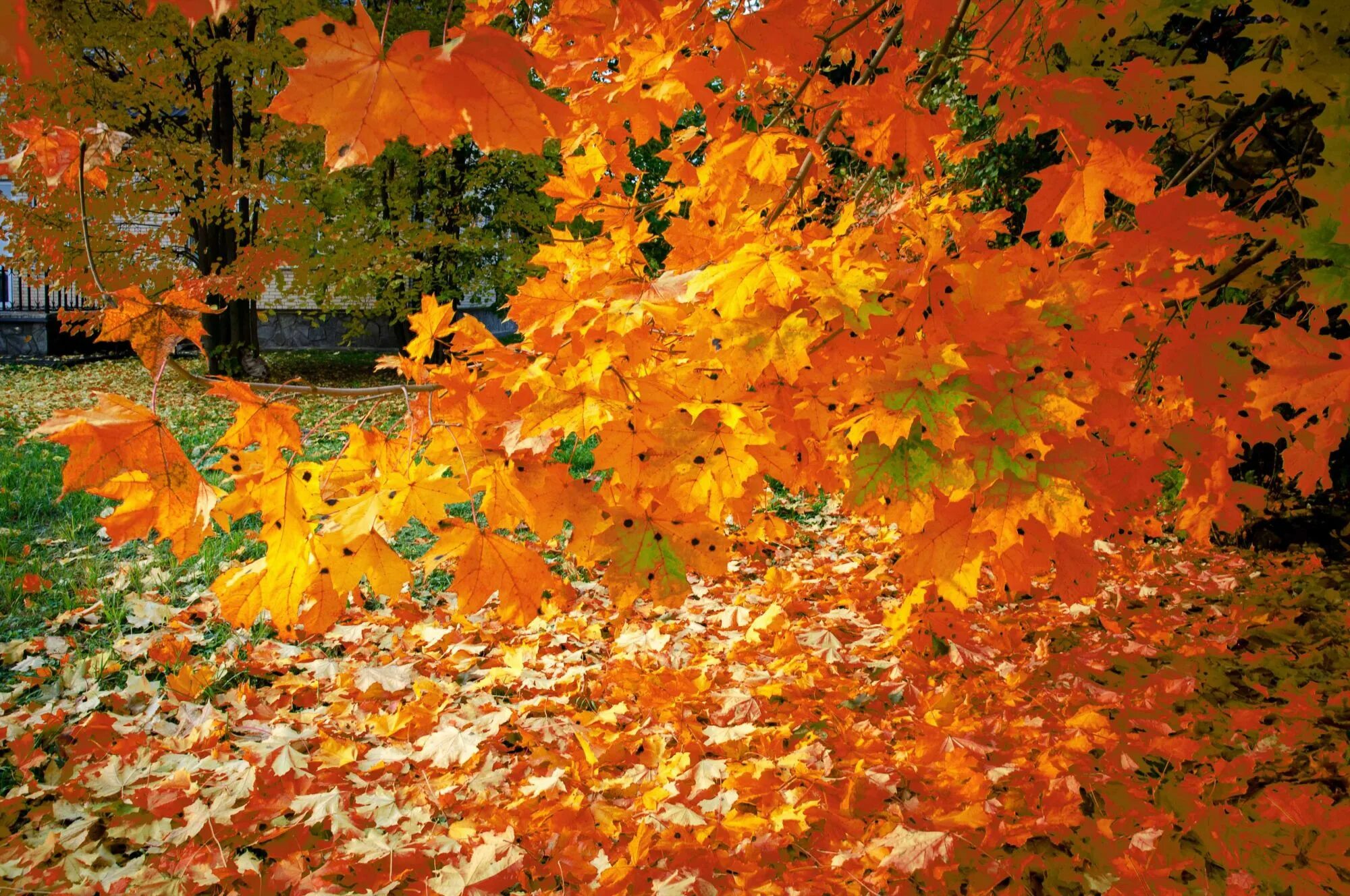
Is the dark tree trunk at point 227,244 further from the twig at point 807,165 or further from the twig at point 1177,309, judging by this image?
the twig at point 1177,309

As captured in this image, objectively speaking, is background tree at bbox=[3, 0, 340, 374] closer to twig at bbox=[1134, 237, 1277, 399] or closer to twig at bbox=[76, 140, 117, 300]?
twig at bbox=[76, 140, 117, 300]

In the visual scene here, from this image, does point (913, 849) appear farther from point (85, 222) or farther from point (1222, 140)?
point (1222, 140)

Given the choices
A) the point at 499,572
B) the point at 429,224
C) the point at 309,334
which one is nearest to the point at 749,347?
the point at 499,572

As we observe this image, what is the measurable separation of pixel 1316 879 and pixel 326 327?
61.8 feet

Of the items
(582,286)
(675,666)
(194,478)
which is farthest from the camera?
(675,666)

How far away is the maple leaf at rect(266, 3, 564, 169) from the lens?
3.49ft

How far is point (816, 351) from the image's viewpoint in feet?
5.46

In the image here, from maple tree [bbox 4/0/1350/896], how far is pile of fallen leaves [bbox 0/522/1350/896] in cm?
2

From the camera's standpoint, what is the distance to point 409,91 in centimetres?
108

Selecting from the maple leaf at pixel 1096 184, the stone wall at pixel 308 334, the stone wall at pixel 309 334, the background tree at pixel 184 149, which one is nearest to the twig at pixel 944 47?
the maple leaf at pixel 1096 184

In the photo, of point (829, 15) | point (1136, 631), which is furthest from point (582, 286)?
point (1136, 631)

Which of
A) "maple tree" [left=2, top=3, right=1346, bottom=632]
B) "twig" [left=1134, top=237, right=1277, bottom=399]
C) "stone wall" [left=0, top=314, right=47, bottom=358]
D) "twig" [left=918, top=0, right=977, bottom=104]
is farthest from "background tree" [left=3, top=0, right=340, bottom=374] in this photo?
"twig" [left=1134, top=237, right=1277, bottom=399]

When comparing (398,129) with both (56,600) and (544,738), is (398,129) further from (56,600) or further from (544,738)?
(56,600)

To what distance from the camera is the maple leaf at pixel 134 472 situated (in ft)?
4.18
